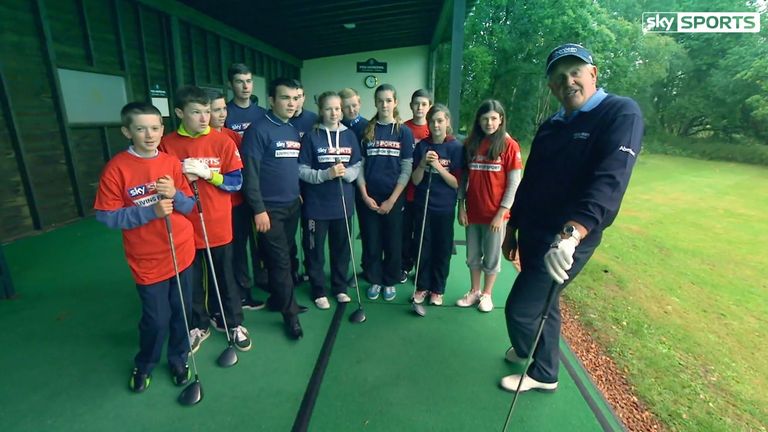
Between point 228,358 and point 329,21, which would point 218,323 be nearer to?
point 228,358

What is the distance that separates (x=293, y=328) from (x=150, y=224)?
1073 mm

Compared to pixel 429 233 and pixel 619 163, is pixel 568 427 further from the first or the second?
pixel 429 233

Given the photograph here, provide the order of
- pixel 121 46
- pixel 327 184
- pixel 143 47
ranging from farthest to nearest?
pixel 143 47
pixel 121 46
pixel 327 184

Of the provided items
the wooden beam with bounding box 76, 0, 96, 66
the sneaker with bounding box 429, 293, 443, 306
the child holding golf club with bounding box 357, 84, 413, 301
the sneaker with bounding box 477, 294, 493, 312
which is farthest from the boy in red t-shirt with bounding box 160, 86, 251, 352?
the wooden beam with bounding box 76, 0, 96, 66

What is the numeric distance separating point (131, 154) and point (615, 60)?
1855cm

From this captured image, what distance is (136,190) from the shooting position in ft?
5.98

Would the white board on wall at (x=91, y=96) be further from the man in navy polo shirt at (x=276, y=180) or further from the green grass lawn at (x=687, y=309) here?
the green grass lawn at (x=687, y=309)

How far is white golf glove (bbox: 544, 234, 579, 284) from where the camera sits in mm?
1496

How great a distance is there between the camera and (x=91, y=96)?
15.7 ft

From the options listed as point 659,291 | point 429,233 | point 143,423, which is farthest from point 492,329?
point 659,291

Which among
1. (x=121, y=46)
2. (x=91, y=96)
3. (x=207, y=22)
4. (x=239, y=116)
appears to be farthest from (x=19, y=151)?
(x=207, y=22)

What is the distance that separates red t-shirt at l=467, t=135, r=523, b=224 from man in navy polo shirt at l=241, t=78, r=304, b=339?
3.83 ft

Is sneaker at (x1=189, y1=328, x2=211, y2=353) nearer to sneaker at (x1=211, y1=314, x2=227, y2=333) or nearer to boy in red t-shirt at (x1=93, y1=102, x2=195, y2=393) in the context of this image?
sneaker at (x1=211, y1=314, x2=227, y2=333)

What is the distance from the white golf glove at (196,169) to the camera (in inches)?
78.4
